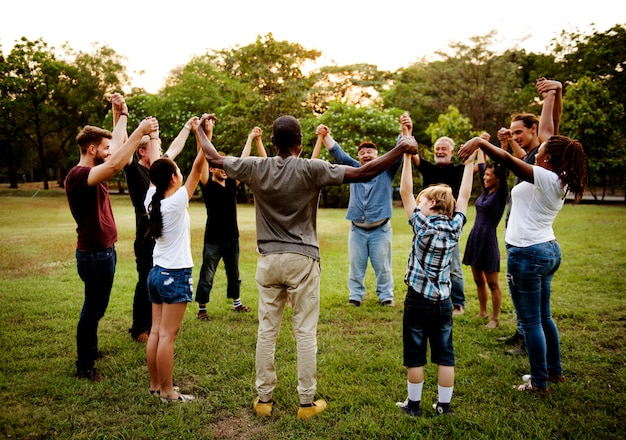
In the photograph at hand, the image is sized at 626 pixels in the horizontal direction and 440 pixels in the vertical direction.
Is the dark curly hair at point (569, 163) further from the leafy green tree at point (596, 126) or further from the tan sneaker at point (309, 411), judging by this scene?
the leafy green tree at point (596, 126)

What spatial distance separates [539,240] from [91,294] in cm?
407

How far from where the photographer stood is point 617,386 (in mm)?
3873

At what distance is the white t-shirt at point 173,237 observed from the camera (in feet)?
11.5

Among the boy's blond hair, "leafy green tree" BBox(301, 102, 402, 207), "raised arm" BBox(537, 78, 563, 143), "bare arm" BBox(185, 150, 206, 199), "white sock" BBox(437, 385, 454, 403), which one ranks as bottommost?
"white sock" BBox(437, 385, 454, 403)

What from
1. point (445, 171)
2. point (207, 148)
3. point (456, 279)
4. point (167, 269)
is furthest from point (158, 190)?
point (456, 279)

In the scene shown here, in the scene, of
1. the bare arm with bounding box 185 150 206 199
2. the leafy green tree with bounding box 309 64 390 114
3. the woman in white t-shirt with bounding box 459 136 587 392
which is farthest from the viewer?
the leafy green tree with bounding box 309 64 390 114

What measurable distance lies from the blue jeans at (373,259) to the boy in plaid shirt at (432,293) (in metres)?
3.22

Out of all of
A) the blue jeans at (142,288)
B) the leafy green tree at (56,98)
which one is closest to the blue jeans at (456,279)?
the blue jeans at (142,288)

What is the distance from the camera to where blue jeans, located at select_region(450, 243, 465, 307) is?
5.95 metres

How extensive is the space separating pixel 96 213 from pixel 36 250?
9068 mm

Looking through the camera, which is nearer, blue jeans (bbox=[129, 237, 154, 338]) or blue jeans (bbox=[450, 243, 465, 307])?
blue jeans (bbox=[129, 237, 154, 338])

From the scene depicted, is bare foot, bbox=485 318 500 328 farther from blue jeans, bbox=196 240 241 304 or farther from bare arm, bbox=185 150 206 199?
bare arm, bbox=185 150 206 199

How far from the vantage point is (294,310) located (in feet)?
11.2

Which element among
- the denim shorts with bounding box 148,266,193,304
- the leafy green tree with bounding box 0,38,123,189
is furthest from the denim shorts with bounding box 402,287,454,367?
the leafy green tree with bounding box 0,38,123,189
